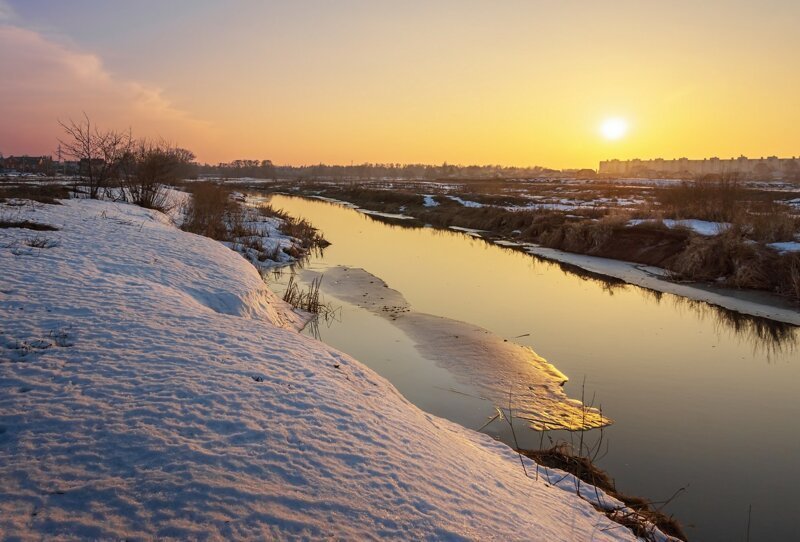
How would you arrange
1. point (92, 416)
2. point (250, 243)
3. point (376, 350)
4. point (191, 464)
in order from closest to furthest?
point (191, 464) < point (92, 416) < point (376, 350) < point (250, 243)

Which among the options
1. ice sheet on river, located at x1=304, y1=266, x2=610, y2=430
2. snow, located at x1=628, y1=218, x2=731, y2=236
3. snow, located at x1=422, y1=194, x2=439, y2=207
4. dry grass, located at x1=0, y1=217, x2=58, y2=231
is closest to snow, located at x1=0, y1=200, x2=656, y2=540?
ice sheet on river, located at x1=304, y1=266, x2=610, y2=430

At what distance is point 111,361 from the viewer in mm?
Result: 4531

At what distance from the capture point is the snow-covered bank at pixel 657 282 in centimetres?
1334

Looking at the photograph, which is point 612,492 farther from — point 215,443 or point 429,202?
point 429,202

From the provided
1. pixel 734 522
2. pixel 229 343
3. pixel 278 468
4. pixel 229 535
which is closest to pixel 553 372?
pixel 734 522

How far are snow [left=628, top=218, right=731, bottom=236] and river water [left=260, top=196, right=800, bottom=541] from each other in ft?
19.2

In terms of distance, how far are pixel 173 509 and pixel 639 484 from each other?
16.7ft

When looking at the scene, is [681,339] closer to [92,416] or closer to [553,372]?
[553,372]

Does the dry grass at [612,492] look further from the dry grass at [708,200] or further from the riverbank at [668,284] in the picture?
the dry grass at [708,200]

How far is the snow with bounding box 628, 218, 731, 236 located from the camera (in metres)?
19.6

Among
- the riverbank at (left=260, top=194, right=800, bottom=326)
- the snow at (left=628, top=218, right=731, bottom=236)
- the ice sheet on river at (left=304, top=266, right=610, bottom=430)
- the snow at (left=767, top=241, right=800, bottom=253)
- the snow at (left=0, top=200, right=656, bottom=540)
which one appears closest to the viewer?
the snow at (left=0, top=200, right=656, bottom=540)

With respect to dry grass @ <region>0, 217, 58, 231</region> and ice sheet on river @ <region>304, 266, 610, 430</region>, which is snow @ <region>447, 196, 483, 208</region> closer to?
ice sheet on river @ <region>304, 266, 610, 430</region>

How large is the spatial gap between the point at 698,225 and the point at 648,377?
15484mm

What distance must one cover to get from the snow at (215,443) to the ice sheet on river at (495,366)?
171 cm
